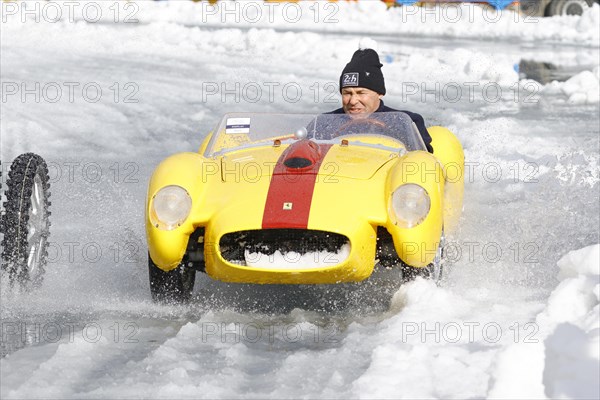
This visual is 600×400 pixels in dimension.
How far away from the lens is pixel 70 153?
12008 mm

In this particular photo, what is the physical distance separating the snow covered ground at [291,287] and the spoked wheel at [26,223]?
0.53 feet

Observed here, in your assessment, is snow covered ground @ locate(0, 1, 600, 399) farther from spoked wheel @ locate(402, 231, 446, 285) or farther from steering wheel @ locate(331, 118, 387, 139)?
steering wheel @ locate(331, 118, 387, 139)

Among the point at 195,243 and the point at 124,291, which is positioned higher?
the point at 195,243

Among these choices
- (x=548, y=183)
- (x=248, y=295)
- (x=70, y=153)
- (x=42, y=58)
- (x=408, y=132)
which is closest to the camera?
(x=248, y=295)

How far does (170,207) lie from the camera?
246 inches

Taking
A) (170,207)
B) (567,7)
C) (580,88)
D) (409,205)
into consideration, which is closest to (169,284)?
(170,207)

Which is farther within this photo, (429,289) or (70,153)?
(70,153)

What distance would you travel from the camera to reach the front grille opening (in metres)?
5.96

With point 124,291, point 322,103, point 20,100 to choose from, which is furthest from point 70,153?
point 124,291

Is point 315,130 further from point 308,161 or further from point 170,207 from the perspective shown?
point 170,207

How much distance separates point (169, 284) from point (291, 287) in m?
0.94

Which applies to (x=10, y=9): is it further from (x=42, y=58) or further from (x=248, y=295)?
(x=248, y=295)

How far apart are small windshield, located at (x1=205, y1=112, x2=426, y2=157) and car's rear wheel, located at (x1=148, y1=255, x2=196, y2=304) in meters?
1.01

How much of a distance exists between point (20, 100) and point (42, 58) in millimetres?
3935
